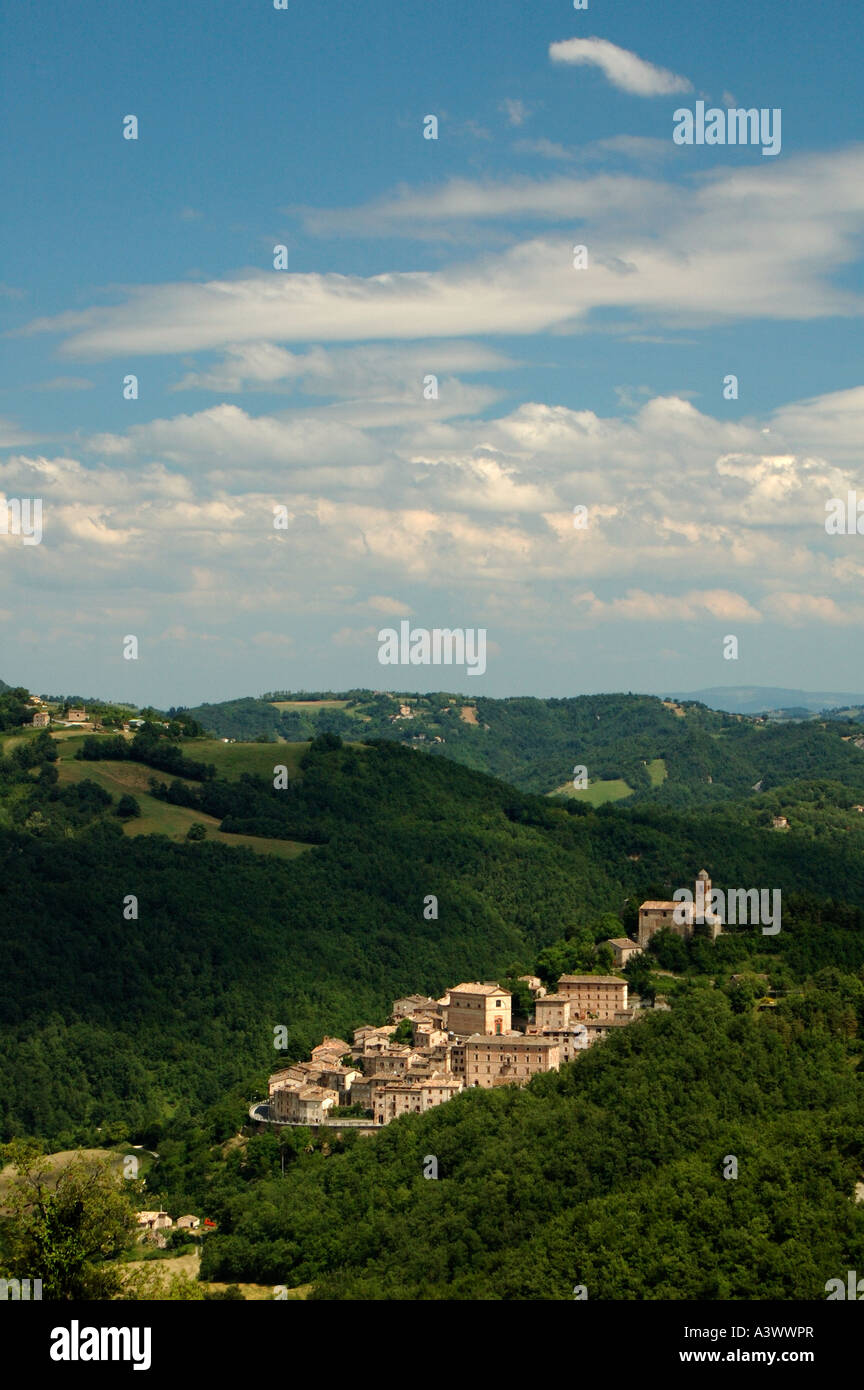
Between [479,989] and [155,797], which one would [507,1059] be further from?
[155,797]

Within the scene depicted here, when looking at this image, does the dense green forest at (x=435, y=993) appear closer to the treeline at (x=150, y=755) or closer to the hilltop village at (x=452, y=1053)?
the treeline at (x=150, y=755)

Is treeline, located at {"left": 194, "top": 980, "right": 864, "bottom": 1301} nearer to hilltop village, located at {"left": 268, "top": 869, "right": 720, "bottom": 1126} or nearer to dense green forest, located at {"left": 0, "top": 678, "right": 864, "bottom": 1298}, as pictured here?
dense green forest, located at {"left": 0, "top": 678, "right": 864, "bottom": 1298}

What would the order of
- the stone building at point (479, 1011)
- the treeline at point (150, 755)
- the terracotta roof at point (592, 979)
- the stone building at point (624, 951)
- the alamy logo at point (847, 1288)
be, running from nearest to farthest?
1. the alamy logo at point (847, 1288)
2. the terracotta roof at point (592, 979)
3. the stone building at point (479, 1011)
4. the stone building at point (624, 951)
5. the treeline at point (150, 755)

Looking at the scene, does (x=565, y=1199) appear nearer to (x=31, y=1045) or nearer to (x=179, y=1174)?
(x=179, y=1174)

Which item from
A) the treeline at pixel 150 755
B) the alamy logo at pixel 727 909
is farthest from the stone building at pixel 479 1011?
the treeline at pixel 150 755

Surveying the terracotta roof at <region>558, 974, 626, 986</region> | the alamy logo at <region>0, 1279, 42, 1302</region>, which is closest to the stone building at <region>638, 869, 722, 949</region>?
the terracotta roof at <region>558, 974, 626, 986</region>
